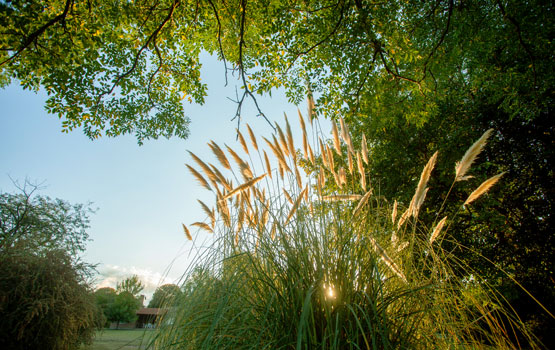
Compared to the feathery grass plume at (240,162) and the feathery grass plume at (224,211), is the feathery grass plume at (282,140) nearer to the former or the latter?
the feathery grass plume at (240,162)

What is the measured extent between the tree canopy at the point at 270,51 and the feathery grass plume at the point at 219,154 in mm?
825

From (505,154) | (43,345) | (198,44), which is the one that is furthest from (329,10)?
(43,345)

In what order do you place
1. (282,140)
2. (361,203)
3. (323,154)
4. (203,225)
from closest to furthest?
(361,203) → (282,140) → (323,154) → (203,225)

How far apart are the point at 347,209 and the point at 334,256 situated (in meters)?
0.64

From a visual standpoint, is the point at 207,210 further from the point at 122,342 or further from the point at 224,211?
the point at 122,342

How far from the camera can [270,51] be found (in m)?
4.39

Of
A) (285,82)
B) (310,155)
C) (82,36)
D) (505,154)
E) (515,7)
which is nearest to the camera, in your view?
(310,155)

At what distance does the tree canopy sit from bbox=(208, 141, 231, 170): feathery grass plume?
0.82 metres

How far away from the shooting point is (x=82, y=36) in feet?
11.3

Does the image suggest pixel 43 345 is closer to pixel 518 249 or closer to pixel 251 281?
pixel 251 281

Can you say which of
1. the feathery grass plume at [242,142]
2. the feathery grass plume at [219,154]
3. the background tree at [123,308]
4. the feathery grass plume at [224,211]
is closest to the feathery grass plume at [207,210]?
the feathery grass plume at [224,211]

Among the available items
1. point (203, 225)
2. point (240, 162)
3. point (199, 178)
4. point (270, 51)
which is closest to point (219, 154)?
point (240, 162)

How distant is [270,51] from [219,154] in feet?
10.4

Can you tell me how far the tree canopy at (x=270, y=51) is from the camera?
3414 mm
